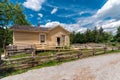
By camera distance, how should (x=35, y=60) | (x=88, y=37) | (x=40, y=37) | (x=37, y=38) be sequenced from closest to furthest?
(x=35, y=60) → (x=37, y=38) → (x=40, y=37) → (x=88, y=37)

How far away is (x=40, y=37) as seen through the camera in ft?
94.9

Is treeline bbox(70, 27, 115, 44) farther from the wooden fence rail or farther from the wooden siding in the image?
the wooden fence rail

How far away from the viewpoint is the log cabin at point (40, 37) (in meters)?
27.6

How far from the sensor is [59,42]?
31.1m

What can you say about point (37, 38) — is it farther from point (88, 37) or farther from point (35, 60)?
point (88, 37)

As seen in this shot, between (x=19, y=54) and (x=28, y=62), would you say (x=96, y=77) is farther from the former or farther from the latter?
(x=19, y=54)

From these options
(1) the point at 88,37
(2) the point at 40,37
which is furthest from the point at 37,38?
(1) the point at 88,37

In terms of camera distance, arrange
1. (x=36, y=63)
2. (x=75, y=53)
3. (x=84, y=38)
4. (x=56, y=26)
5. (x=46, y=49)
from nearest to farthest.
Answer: (x=36, y=63), (x=75, y=53), (x=46, y=49), (x=56, y=26), (x=84, y=38)

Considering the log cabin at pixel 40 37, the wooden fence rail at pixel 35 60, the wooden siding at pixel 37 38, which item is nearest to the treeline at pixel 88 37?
the log cabin at pixel 40 37

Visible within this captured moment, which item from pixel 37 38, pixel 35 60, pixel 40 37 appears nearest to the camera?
pixel 35 60

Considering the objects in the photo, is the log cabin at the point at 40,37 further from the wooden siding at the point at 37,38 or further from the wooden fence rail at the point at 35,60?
the wooden fence rail at the point at 35,60

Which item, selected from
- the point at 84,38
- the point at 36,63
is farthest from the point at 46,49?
the point at 84,38

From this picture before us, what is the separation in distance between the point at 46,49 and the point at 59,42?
455cm

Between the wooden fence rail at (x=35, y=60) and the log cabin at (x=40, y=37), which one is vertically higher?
the log cabin at (x=40, y=37)
